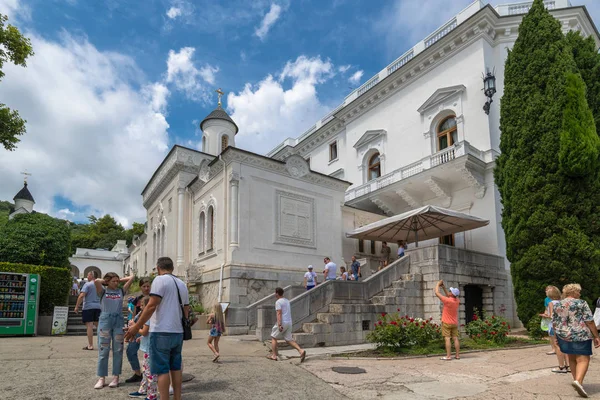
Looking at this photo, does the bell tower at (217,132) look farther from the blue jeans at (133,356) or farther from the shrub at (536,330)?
the blue jeans at (133,356)

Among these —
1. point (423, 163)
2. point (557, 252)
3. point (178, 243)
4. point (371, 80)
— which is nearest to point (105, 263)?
point (178, 243)

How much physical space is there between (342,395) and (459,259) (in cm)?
1052

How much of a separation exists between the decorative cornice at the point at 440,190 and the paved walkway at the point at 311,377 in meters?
11.0

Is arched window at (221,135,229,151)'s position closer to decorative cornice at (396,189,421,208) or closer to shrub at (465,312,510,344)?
decorative cornice at (396,189,421,208)

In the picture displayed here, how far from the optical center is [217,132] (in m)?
26.2

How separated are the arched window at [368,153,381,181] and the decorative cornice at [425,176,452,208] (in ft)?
18.2

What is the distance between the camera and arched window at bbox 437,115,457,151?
21688 millimetres

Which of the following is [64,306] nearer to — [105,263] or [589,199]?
[589,199]

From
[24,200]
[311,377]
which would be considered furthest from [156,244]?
[24,200]

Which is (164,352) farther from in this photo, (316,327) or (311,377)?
(316,327)

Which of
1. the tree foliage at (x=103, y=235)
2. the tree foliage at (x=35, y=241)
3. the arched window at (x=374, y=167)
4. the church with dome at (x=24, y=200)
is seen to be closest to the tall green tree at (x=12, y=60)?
the tree foliage at (x=35, y=241)

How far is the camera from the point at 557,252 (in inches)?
547

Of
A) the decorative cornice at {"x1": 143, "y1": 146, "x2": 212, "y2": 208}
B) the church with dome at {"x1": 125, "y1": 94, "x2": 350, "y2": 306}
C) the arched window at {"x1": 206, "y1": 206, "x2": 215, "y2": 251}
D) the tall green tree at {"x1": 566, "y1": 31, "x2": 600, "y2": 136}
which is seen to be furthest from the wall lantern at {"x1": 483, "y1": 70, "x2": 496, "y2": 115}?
the decorative cornice at {"x1": 143, "y1": 146, "x2": 212, "y2": 208}

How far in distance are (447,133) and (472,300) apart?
9.41 meters
